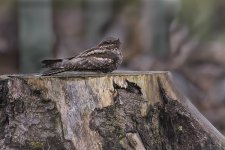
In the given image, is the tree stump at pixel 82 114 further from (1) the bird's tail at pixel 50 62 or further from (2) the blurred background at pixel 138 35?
(2) the blurred background at pixel 138 35

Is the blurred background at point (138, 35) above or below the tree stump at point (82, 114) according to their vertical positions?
above

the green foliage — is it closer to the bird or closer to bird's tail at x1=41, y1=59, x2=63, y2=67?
the bird

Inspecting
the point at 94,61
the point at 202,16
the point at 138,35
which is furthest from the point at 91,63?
the point at 202,16

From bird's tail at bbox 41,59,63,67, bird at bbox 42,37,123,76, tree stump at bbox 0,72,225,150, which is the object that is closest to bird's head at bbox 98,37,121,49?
bird at bbox 42,37,123,76

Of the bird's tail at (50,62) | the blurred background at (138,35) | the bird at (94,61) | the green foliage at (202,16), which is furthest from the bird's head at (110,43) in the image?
the green foliage at (202,16)

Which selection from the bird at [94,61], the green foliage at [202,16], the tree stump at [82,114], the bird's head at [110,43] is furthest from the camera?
the green foliage at [202,16]

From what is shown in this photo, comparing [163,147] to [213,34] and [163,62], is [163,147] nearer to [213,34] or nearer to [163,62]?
[163,62]
